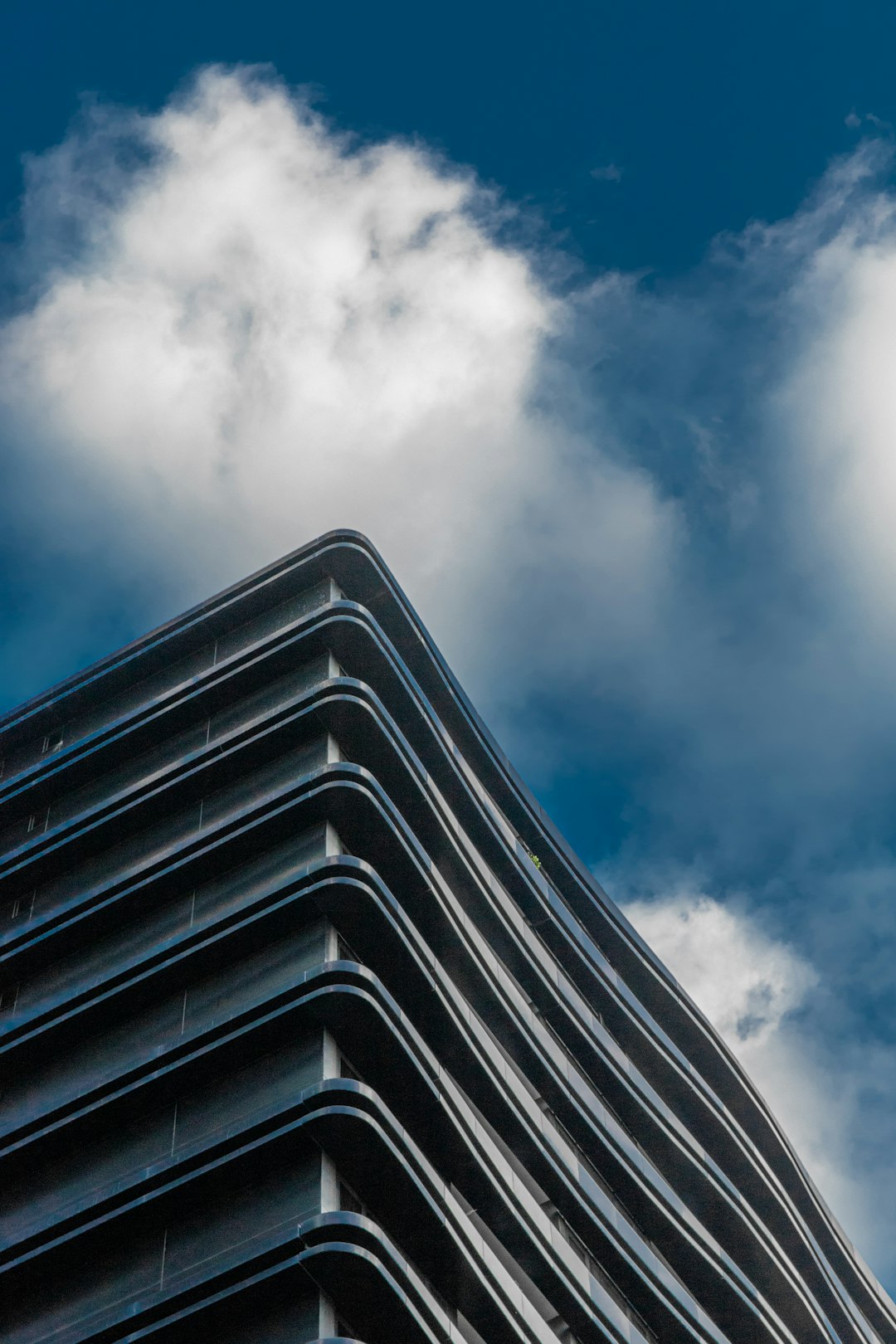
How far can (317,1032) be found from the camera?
26344 mm

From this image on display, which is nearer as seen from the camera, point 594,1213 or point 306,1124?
point 306,1124

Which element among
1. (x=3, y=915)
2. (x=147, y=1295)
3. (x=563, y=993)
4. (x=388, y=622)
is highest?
(x=388, y=622)

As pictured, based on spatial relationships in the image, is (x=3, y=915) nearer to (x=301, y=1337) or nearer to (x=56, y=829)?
(x=56, y=829)

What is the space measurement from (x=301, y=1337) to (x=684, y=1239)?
19515mm

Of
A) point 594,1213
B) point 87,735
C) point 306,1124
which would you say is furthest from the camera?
point 87,735

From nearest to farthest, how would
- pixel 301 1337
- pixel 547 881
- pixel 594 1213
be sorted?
pixel 301 1337 → pixel 594 1213 → pixel 547 881

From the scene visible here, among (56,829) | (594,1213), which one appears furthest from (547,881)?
(56,829)

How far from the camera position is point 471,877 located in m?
35.5

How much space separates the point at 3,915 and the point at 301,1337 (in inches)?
595

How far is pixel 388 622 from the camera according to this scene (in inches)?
1505

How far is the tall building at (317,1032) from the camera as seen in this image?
2450 centimetres

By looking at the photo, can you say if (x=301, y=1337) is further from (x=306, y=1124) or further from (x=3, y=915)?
(x=3, y=915)

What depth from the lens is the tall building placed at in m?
24.5

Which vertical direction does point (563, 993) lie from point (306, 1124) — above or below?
above
